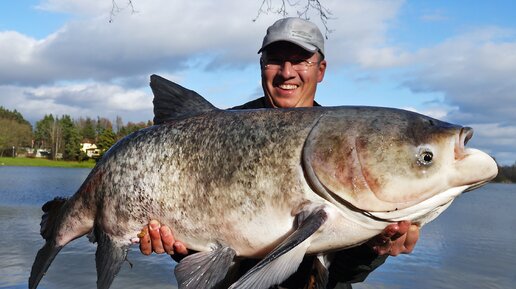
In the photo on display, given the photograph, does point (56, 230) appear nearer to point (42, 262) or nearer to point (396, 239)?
point (42, 262)

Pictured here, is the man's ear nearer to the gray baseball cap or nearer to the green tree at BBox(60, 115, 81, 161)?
the gray baseball cap

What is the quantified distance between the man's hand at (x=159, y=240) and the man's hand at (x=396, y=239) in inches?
51.5

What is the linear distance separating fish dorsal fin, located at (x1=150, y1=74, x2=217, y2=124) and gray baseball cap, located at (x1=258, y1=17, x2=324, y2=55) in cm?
122

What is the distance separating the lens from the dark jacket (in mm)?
3770

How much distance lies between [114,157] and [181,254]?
33.6 inches

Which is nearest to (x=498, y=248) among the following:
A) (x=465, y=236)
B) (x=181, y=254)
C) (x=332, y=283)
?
(x=465, y=236)

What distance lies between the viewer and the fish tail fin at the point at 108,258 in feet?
12.3

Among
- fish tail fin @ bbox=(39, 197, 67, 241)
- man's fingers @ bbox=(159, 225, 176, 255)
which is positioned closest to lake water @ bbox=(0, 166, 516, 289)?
fish tail fin @ bbox=(39, 197, 67, 241)

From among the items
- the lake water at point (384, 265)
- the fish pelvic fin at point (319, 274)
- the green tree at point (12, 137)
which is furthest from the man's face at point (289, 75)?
the green tree at point (12, 137)

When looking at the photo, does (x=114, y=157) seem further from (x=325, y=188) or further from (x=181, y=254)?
(x=325, y=188)

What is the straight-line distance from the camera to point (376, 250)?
3.55 meters

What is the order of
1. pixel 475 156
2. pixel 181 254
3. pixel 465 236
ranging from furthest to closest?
pixel 465 236
pixel 181 254
pixel 475 156

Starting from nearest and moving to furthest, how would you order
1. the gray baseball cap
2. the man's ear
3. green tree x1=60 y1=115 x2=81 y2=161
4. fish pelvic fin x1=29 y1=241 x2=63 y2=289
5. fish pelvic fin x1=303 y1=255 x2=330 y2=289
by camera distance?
fish pelvic fin x1=303 y1=255 x2=330 y2=289
fish pelvic fin x1=29 y1=241 x2=63 y2=289
the gray baseball cap
the man's ear
green tree x1=60 y1=115 x2=81 y2=161

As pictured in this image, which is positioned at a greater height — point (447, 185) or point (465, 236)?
point (447, 185)
